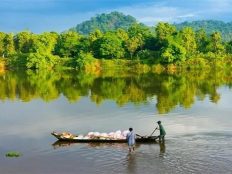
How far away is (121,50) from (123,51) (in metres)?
0.72

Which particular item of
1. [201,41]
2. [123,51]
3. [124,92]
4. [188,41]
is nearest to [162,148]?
[124,92]

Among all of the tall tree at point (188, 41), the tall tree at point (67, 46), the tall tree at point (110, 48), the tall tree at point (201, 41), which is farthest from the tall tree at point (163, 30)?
the tall tree at point (67, 46)

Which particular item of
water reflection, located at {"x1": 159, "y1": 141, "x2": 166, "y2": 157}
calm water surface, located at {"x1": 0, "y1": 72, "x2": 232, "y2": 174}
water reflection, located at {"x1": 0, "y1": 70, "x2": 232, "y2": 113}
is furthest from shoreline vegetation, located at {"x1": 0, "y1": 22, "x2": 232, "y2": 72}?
water reflection, located at {"x1": 159, "y1": 141, "x2": 166, "y2": 157}

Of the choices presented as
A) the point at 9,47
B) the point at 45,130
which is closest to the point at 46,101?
the point at 45,130

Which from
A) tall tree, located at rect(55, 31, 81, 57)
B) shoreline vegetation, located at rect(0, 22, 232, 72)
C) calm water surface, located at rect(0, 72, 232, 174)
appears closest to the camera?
calm water surface, located at rect(0, 72, 232, 174)

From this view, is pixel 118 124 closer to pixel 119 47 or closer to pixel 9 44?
pixel 119 47

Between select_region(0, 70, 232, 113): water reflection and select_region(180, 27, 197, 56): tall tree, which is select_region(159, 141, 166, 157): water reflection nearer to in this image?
select_region(0, 70, 232, 113): water reflection

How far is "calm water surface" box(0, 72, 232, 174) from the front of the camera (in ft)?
89.7

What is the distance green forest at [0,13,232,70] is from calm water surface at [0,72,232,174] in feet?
144

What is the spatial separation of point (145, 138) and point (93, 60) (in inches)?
3624

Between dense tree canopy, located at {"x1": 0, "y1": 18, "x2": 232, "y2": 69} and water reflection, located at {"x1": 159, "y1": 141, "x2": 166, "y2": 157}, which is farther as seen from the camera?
dense tree canopy, located at {"x1": 0, "y1": 18, "x2": 232, "y2": 69}

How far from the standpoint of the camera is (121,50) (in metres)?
128

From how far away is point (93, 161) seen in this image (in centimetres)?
2833

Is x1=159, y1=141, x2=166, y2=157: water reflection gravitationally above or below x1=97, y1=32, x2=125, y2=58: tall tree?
below
